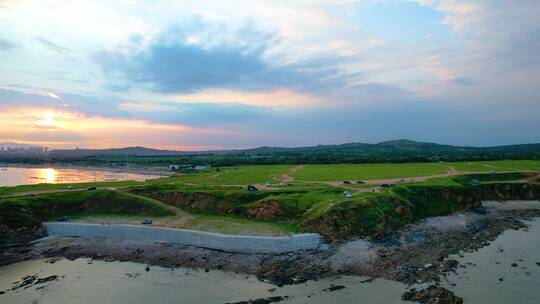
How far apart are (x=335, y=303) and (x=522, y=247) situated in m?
23.1

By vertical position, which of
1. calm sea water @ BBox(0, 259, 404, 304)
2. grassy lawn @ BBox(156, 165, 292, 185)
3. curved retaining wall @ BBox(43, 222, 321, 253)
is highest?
grassy lawn @ BBox(156, 165, 292, 185)

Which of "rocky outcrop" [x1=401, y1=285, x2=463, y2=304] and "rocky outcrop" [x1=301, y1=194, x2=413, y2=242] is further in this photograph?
"rocky outcrop" [x1=301, y1=194, x2=413, y2=242]

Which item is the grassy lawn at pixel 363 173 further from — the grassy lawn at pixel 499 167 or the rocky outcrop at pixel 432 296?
the rocky outcrop at pixel 432 296

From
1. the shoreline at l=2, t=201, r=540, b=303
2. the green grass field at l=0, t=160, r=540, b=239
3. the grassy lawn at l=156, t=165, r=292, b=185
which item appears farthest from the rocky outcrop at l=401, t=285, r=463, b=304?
the grassy lawn at l=156, t=165, r=292, b=185

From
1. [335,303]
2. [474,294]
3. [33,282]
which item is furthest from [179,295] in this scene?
[474,294]

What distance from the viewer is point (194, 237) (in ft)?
109

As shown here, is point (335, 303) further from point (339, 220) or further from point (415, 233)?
point (415, 233)

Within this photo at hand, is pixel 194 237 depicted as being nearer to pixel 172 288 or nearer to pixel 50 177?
pixel 172 288

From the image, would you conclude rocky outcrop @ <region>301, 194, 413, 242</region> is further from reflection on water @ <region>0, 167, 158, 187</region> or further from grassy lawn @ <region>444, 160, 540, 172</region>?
reflection on water @ <region>0, 167, 158, 187</region>

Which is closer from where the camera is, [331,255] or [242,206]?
[331,255]

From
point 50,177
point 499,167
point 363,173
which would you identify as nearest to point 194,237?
point 363,173

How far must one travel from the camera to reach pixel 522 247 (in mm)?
32062

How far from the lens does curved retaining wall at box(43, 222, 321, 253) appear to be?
30.7 m

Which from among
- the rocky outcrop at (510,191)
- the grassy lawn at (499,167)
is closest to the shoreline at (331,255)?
the rocky outcrop at (510,191)
